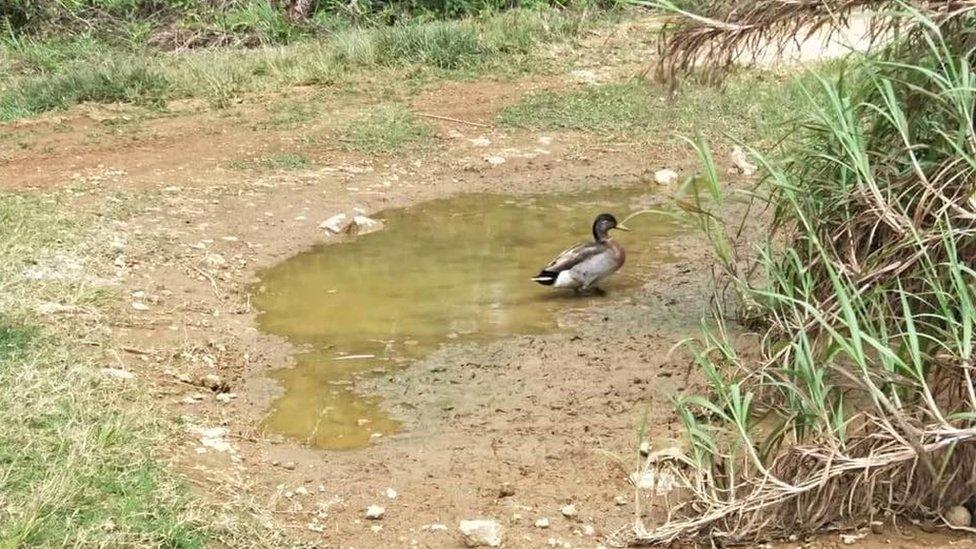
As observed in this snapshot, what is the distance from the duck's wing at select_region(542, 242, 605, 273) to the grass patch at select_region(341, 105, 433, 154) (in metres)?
3.28

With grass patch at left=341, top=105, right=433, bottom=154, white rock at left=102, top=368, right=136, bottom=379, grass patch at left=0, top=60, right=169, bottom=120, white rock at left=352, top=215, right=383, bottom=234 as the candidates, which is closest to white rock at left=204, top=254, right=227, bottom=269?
white rock at left=352, top=215, right=383, bottom=234

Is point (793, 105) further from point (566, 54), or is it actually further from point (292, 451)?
point (292, 451)

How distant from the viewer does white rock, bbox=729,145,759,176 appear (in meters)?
9.13

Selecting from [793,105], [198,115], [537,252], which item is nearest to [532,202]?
[537,252]

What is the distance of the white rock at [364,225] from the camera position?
8125 mm

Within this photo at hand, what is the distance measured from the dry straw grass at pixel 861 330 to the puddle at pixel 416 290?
1.67 meters

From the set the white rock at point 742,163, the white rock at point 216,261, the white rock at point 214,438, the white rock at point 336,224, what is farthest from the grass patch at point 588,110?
the white rock at point 214,438

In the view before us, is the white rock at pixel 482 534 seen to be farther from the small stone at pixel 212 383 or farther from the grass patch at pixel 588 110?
the grass patch at pixel 588 110

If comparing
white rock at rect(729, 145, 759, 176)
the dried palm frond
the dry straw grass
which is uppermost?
the dried palm frond

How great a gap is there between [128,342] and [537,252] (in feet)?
9.59

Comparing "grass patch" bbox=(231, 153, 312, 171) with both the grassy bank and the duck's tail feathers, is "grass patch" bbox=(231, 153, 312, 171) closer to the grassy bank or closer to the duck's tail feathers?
the grassy bank

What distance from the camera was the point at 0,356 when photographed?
5039 mm

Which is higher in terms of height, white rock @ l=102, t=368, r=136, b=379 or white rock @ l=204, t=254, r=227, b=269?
white rock @ l=102, t=368, r=136, b=379

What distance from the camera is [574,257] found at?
6.77 metres
